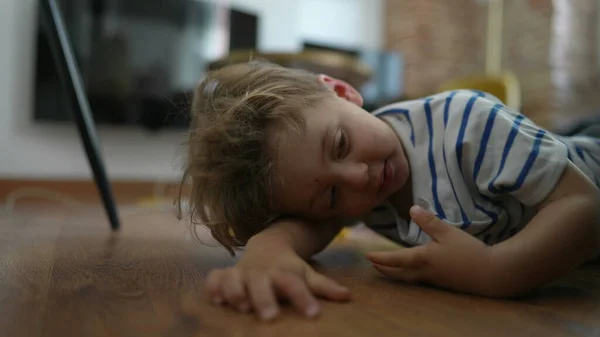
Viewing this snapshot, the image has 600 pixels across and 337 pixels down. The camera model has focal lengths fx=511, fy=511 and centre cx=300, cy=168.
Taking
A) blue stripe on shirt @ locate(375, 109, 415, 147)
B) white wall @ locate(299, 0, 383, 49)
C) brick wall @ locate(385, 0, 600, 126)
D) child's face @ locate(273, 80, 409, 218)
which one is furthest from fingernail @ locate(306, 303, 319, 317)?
white wall @ locate(299, 0, 383, 49)

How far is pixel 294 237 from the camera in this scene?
2.00ft

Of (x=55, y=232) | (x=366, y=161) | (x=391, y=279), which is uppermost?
(x=366, y=161)

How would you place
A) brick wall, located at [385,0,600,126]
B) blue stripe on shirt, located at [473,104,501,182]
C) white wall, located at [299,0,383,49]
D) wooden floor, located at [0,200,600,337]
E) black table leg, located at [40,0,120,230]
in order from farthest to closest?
1. white wall, located at [299,0,383,49]
2. brick wall, located at [385,0,600,126]
3. black table leg, located at [40,0,120,230]
4. blue stripe on shirt, located at [473,104,501,182]
5. wooden floor, located at [0,200,600,337]

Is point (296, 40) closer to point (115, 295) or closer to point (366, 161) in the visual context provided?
point (366, 161)

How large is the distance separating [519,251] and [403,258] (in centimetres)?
11

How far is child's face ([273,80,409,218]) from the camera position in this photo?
602mm

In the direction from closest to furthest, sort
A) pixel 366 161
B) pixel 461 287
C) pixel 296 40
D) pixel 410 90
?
pixel 461 287, pixel 366 161, pixel 296 40, pixel 410 90

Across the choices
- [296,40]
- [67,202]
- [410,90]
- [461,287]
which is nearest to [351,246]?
[461,287]

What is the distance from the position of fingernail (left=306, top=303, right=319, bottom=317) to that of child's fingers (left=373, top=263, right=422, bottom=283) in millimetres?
155

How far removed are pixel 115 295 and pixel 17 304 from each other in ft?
0.25

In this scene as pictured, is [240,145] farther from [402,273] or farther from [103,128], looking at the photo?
[103,128]

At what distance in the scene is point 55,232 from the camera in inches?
38.4

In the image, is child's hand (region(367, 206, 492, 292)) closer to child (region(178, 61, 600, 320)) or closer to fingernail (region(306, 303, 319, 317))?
child (region(178, 61, 600, 320))

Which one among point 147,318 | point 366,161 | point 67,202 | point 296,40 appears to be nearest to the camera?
point 147,318
